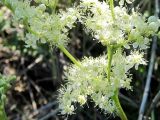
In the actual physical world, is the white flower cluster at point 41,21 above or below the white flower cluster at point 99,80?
above

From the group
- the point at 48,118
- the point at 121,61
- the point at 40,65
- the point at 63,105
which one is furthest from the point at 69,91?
the point at 40,65

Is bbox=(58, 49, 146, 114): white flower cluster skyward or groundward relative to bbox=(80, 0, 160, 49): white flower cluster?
groundward

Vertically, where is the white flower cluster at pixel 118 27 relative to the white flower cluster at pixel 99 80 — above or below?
above

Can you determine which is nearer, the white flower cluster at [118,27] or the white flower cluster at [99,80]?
the white flower cluster at [118,27]

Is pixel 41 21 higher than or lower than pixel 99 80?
higher

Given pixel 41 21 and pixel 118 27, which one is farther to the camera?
pixel 41 21

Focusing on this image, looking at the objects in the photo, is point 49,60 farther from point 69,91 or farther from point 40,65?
point 69,91

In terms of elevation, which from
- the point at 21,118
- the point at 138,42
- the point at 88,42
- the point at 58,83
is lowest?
the point at 21,118

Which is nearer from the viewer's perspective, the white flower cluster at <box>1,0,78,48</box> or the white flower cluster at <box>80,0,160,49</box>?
the white flower cluster at <box>80,0,160,49</box>
